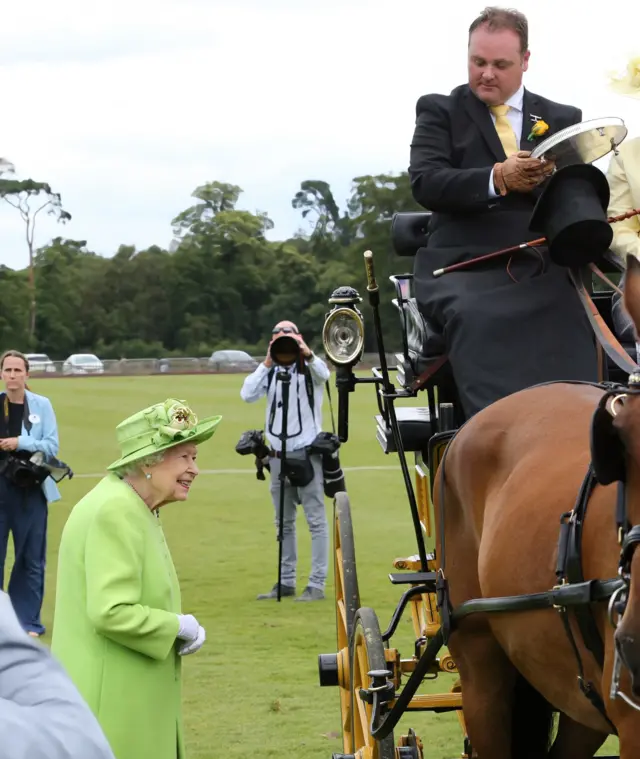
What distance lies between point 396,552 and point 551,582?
29.4ft

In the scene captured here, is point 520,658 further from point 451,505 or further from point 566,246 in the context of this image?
point 566,246

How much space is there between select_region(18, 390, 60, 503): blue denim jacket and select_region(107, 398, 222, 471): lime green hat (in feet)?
16.1

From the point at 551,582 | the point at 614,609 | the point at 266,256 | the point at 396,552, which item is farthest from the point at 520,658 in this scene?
the point at 266,256

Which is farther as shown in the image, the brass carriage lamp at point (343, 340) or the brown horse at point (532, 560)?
the brass carriage lamp at point (343, 340)

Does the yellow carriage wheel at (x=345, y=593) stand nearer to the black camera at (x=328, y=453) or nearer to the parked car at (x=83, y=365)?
the black camera at (x=328, y=453)

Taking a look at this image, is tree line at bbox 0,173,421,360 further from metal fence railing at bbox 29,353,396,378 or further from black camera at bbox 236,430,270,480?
black camera at bbox 236,430,270,480

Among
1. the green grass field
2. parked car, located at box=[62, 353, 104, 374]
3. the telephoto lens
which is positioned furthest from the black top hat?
parked car, located at box=[62, 353, 104, 374]

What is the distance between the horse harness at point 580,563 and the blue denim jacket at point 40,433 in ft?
18.9

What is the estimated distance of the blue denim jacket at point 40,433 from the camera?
9.07 m

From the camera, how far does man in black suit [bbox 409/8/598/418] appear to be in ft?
14.9

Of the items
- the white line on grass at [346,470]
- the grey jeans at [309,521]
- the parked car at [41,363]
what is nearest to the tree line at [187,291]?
the parked car at [41,363]

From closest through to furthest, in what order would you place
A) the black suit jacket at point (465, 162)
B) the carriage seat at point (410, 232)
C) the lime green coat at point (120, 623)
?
the lime green coat at point (120, 623) < the black suit jacket at point (465, 162) < the carriage seat at point (410, 232)

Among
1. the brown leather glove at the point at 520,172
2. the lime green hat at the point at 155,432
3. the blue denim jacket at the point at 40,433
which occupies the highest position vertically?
Result: the brown leather glove at the point at 520,172

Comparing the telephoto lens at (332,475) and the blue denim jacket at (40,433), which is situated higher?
the blue denim jacket at (40,433)
